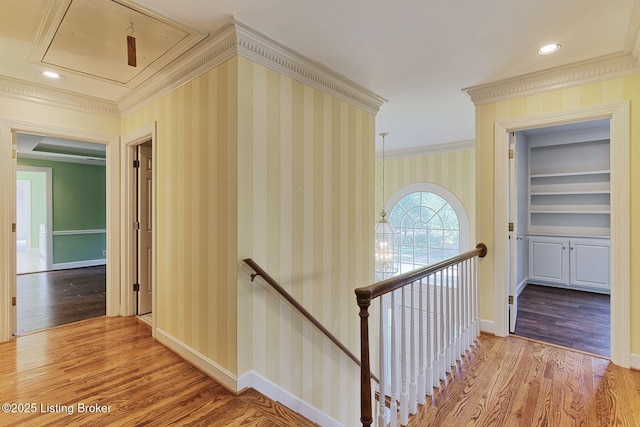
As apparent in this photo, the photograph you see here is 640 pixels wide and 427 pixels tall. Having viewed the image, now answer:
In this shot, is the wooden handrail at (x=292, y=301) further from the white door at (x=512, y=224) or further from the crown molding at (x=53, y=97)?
the crown molding at (x=53, y=97)

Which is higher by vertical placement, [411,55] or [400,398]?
[411,55]

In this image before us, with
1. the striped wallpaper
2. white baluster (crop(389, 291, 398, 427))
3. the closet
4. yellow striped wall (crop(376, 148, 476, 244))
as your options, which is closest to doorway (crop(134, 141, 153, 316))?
the striped wallpaper

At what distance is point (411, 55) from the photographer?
238 cm

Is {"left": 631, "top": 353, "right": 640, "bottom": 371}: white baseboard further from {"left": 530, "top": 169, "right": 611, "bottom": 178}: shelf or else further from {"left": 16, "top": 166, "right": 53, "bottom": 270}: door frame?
{"left": 16, "top": 166, "right": 53, "bottom": 270}: door frame

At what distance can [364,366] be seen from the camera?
4.85 ft

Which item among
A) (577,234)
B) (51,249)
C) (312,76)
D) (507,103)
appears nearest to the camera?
(312,76)

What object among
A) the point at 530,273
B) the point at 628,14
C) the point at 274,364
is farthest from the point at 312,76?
the point at 530,273

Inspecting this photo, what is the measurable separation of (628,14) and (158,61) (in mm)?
3225

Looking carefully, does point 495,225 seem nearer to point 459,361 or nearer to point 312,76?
point 459,361

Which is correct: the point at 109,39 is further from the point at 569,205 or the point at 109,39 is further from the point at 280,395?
the point at 569,205

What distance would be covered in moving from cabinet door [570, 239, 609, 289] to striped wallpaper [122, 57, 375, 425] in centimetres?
387

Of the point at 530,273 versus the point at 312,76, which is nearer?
the point at 312,76

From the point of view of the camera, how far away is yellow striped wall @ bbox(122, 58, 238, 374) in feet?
6.88

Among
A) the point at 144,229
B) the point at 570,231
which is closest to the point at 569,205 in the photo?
the point at 570,231
